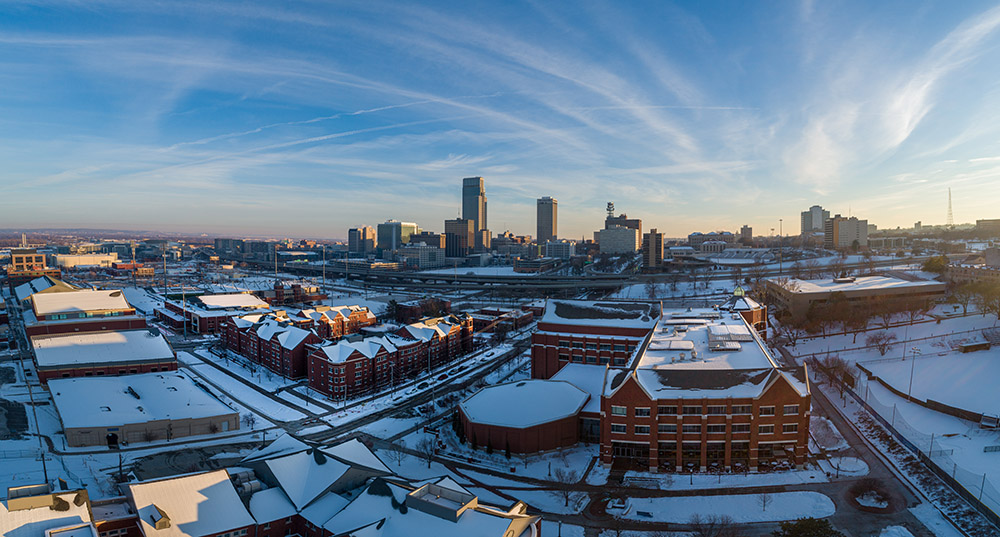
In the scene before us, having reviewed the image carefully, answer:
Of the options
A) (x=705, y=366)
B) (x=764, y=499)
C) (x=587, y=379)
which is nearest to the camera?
(x=764, y=499)

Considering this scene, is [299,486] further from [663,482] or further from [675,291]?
[675,291]

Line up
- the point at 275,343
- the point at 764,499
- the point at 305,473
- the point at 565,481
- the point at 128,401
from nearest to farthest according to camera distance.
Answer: the point at 305,473
the point at 764,499
the point at 565,481
the point at 128,401
the point at 275,343

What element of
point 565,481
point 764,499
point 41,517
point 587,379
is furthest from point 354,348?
point 764,499

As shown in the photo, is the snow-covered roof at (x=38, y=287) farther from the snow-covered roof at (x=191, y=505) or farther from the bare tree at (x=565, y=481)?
the bare tree at (x=565, y=481)

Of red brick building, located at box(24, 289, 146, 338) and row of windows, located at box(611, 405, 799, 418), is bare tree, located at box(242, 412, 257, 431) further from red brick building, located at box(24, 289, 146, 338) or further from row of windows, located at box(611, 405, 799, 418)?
red brick building, located at box(24, 289, 146, 338)

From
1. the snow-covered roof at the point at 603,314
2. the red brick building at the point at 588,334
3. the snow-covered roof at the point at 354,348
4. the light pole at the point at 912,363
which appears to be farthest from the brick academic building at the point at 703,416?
the snow-covered roof at the point at 354,348

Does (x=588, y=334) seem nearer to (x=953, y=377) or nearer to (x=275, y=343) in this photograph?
(x=953, y=377)
